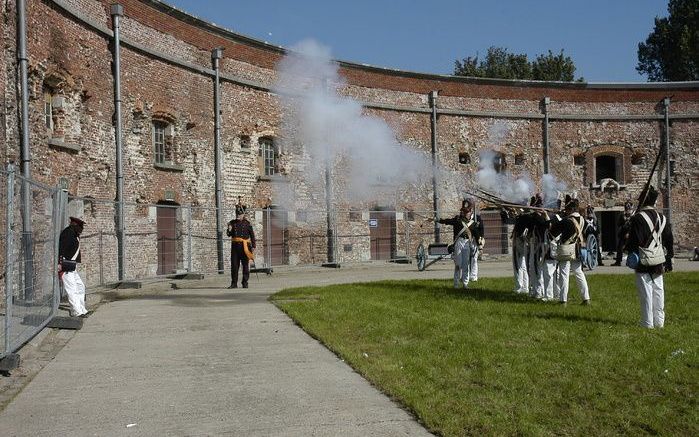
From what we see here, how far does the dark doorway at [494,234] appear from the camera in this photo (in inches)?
1175

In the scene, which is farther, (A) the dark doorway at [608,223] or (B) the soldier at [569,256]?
(A) the dark doorway at [608,223]

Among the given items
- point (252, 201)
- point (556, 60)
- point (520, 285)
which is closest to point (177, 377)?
point (520, 285)

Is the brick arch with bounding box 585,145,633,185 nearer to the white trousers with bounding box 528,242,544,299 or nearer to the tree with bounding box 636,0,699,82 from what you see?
the white trousers with bounding box 528,242,544,299

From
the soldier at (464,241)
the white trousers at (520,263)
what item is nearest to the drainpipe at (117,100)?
the soldier at (464,241)

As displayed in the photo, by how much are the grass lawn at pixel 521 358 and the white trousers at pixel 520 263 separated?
107cm

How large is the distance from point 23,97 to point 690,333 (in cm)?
1240

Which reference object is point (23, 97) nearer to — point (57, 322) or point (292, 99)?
point (57, 322)

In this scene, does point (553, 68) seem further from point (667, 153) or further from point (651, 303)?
point (651, 303)

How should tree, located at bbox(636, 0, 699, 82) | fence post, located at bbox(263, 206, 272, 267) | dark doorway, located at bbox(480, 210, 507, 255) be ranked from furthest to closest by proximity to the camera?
tree, located at bbox(636, 0, 699, 82) → dark doorway, located at bbox(480, 210, 507, 255) → fence post, located at bbox(263, 206, 272, 267)

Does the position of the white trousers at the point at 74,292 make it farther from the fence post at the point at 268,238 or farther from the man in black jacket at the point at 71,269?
the fence post at the point at 268,238

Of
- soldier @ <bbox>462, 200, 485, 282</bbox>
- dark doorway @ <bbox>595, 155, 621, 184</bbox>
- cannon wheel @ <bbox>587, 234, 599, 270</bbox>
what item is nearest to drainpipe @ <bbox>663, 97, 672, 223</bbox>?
dark doorway @ <bbox>595, 155, 621, 184</bbox>

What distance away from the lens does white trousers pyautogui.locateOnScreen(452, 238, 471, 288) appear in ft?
48.0

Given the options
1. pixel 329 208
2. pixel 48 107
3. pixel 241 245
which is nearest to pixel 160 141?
pixel 48 107

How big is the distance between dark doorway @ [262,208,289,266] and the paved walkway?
12.2m
